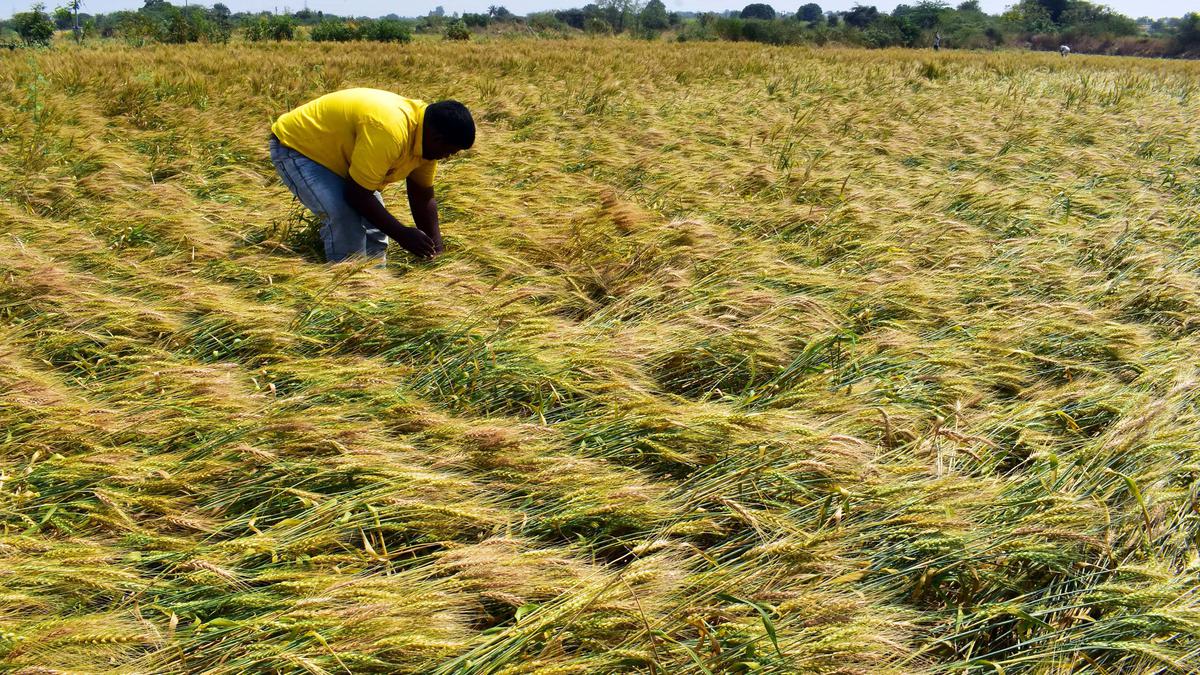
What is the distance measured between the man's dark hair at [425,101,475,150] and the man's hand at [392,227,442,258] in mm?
465

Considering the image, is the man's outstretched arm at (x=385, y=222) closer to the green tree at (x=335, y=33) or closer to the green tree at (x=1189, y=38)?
the green tree at (x=335, y=33)

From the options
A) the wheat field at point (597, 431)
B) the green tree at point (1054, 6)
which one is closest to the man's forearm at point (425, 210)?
the wheat field at point (597, 431)

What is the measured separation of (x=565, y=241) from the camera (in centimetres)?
397

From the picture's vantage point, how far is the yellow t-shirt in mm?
3555

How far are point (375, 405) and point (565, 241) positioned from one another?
1.82 m

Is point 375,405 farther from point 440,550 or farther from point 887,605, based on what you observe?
point 887,605

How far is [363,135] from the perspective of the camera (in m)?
3.55

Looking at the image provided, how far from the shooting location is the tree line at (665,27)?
1859 centimetres

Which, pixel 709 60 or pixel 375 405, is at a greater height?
pixel 709 60

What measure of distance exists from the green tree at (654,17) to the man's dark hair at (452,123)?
1894 inches

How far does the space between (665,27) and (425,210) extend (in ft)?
167

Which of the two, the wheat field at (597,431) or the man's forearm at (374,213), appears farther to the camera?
the man's forearm at (374,213)

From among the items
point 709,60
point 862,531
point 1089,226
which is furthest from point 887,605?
point 709,60

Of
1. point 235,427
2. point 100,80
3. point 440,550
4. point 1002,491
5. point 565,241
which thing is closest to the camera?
point 440,550
